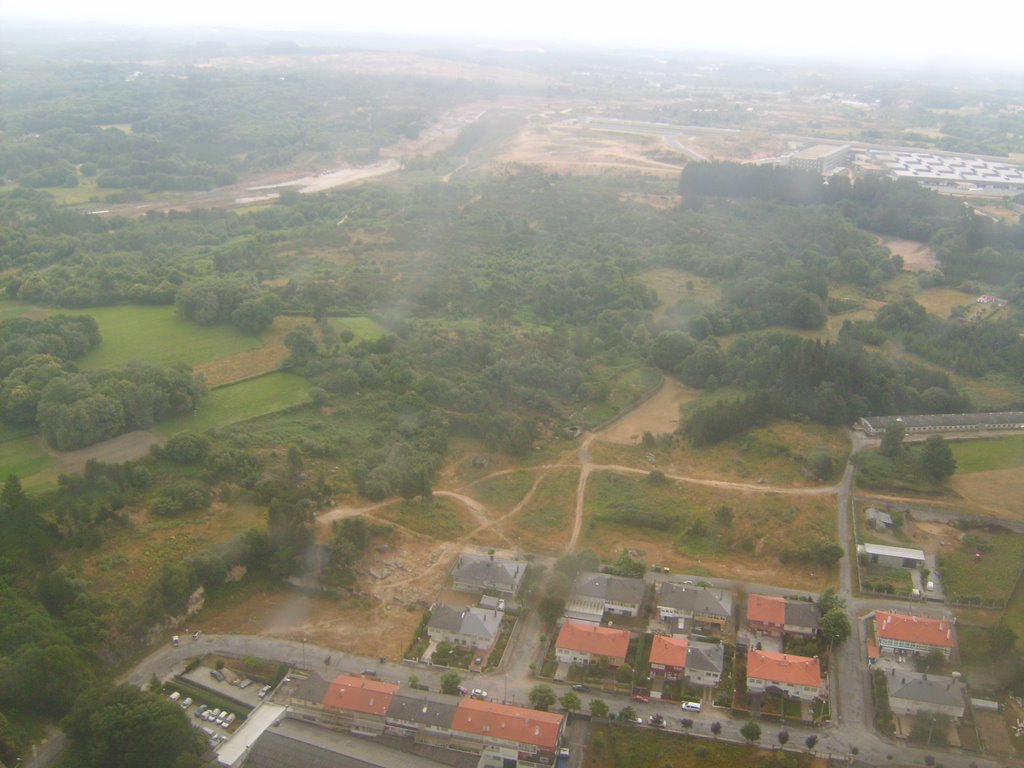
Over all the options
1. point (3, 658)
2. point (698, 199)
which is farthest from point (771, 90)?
point (3, 658)

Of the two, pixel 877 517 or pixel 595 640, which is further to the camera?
pixel 877 517

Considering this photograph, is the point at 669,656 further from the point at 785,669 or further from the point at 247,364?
the point at 247,364

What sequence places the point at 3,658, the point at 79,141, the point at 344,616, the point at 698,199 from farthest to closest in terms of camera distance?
the point at 79,141
the point at 698,199
the point at 344,616
the point at 3,658

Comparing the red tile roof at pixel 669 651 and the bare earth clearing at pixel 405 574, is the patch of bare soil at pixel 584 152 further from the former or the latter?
the red tile roof at pixel 669 651

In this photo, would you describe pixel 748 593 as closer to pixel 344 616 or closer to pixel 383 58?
pixel 344 616

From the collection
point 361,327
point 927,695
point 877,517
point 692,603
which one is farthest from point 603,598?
point 361,327

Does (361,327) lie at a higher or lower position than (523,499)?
higher

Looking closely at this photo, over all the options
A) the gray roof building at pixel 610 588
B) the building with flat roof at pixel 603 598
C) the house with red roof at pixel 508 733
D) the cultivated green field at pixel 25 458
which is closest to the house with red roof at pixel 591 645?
the building with flat roof at pixel 603 598

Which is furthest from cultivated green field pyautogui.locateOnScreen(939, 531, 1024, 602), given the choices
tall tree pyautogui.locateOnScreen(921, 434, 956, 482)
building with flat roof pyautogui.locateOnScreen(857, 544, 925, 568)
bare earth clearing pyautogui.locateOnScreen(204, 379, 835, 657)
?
bare earth clearing pyautogui.locateOnScreen(204, 379, 835, 657)
